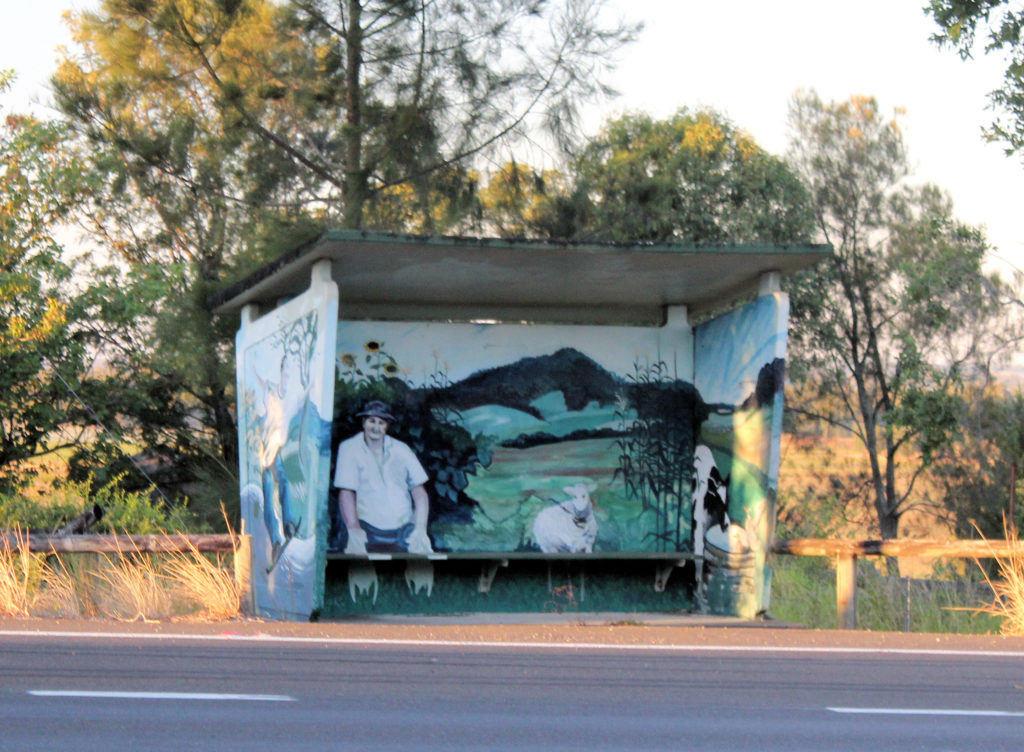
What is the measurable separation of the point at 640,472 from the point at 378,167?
5394 millimetres

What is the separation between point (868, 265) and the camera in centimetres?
3000

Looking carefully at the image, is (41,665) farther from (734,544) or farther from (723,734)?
(734,544)

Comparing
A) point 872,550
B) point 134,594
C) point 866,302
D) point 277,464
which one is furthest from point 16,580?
point 866,302

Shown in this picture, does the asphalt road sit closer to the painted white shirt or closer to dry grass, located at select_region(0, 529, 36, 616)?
dry grass, located at select_region(0, 529, 36, 616)

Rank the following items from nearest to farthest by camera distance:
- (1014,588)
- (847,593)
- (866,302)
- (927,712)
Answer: (927,712) < (1014,588) < (847,593) < (866,302)

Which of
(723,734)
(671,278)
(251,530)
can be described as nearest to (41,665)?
(723,734)

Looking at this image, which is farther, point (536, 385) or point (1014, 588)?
point (536, 385)

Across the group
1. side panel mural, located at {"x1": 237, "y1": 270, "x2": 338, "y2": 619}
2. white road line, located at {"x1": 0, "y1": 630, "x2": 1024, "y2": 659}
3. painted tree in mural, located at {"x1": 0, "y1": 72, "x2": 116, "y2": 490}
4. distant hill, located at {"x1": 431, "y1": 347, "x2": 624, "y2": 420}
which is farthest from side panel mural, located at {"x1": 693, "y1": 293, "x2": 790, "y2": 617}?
painted tree in mural, located at {"x1": 0, "y1": 72, "x2": 116, "y2": 490}

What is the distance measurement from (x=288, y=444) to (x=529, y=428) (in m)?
2.40

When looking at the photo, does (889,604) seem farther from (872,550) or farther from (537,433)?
(537,433)

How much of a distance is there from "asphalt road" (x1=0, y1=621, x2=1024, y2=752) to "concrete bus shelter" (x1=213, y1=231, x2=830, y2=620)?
8.73 feet

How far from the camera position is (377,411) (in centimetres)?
1148

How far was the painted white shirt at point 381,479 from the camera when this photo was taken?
1134 centimetres

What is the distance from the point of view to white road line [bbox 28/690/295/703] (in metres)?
5.61
